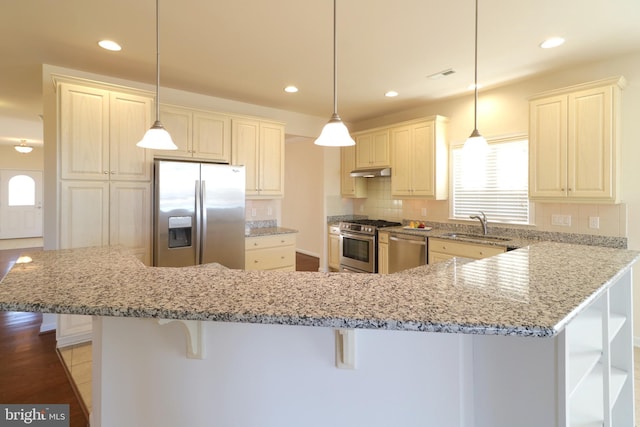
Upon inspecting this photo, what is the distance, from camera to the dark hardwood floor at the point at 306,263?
6109 mm

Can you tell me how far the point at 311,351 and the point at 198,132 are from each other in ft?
10.8

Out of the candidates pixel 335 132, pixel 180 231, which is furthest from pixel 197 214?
pixel 335 132

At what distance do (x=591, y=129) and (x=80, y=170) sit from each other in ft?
15.4

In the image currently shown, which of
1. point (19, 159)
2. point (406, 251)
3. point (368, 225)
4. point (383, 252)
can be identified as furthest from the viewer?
point (19, 159)

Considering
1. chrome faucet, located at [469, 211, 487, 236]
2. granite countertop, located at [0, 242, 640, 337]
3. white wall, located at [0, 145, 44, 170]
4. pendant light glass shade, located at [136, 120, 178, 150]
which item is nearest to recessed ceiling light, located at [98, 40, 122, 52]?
pendant light glass shade, located at [136, 120, 178, 150]

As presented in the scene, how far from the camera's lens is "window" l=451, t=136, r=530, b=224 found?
12.1 feet

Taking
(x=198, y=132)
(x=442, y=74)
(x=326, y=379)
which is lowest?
(x=326, y=379)

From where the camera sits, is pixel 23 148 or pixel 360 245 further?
pixel 23 148

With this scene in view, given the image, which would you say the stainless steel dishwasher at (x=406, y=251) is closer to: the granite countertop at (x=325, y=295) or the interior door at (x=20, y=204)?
the granite countertop at (x=325, y=295)

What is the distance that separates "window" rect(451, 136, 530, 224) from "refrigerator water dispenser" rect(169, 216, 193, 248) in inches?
126

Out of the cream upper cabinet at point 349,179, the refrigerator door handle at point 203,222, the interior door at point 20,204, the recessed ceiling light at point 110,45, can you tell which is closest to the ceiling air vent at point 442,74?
the cream upper cabinet at point 349,179

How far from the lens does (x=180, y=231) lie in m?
3.29

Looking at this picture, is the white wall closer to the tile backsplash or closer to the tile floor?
the tile floor

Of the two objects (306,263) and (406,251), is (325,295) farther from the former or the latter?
(306,263)
